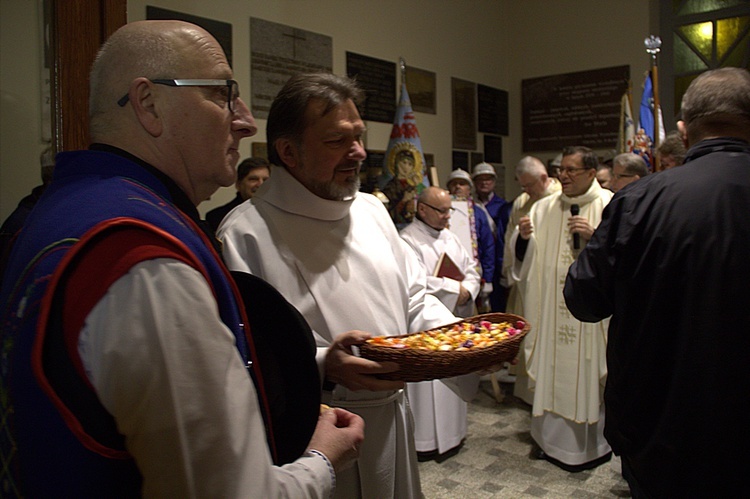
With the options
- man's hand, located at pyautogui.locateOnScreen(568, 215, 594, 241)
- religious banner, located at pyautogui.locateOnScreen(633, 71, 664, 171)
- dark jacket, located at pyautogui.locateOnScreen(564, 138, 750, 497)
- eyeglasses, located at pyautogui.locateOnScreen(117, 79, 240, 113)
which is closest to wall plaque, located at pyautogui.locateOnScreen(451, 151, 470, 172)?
religious banner, located at pyautogui.locateOnScreen(633, 71, 664, 171)

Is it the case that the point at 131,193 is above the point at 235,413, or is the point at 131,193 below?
above

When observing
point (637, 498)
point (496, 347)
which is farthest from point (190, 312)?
point (637, 498)

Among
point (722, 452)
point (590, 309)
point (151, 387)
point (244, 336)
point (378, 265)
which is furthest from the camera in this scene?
point (590, 309)

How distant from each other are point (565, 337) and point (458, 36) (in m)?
6.54

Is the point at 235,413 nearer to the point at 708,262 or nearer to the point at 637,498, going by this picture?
the point at 708,262

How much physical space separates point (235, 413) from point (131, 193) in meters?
0.36

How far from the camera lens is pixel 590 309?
7.58 feet

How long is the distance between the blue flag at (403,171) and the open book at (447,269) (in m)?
0.73

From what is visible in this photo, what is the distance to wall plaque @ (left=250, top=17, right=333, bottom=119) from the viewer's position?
20.5ft

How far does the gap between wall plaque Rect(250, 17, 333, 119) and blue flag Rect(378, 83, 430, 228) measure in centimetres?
127

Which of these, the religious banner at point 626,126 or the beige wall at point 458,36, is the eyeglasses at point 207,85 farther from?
the religious banner at point 626,126

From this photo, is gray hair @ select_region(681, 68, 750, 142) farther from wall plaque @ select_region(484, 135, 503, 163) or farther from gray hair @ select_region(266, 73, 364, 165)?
wall plaque @ select_region(484, 135, 503, 163)

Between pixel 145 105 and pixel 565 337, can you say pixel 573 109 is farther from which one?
pixel 145 105

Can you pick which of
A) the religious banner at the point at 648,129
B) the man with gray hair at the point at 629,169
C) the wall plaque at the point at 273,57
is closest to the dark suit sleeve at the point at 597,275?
the man with gray hair at the point at 629,169
